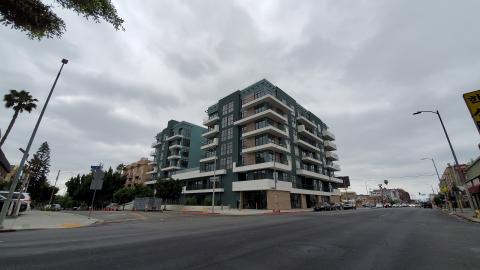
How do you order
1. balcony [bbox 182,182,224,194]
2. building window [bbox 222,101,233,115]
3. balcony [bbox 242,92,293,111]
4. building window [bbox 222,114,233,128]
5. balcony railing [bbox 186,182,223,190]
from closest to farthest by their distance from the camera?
balcony [bbox 242,92,293,111]
balcony [bbox 182,182,224,194]
balcony railing [bbox 186,182,223,190]
building window [bbox 222,114,233,128]
building window [bbox 222,101,233,115]

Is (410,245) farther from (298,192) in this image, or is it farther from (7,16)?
(298,192)

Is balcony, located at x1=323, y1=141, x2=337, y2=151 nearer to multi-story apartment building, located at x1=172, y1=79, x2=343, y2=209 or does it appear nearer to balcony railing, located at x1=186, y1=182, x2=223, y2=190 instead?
multi-story apartment building, located at x1=172, y1=79, x2=343, y2=209

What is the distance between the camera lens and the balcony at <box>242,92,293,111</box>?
160ft

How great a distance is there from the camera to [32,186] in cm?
7544

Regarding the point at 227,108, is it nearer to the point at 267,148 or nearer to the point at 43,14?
the point at 267,148

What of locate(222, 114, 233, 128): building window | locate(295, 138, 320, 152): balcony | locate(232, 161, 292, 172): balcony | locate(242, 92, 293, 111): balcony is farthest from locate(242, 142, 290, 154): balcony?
locate(242, 92, 293, 111): balcony

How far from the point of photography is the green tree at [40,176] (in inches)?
2977

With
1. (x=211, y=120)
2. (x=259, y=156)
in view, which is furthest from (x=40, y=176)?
(x=259, y=156)

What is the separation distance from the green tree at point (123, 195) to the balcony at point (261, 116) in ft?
111

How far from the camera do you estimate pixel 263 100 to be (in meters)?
49.7

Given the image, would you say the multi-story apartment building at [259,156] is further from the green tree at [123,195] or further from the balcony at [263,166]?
the green tree at [123,195]

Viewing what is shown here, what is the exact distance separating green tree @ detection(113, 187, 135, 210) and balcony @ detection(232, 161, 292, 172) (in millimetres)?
30602

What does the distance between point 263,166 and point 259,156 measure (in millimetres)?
3706

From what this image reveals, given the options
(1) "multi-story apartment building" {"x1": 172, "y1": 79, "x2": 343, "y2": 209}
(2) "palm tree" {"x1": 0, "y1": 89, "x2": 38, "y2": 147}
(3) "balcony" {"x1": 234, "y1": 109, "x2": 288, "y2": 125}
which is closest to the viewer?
(2) "palm tree" {"x1": 0, "y1": 89, "x2": 38, "y2": 147}
